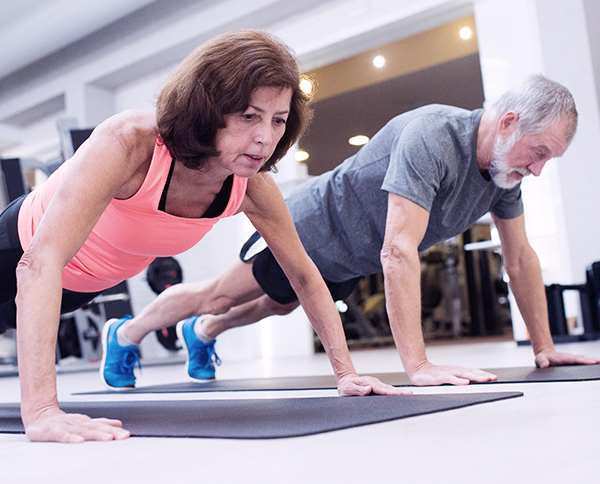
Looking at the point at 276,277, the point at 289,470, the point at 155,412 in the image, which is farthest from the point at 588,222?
the point at 289,470

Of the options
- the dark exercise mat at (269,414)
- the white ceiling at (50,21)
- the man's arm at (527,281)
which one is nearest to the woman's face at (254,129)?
the dark exercise mat at (269,414)

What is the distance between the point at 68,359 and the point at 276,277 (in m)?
4.65

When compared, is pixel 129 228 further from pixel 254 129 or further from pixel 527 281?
pixel 527 281

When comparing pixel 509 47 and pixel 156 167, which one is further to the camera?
pixel 509 47

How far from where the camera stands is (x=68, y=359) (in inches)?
239

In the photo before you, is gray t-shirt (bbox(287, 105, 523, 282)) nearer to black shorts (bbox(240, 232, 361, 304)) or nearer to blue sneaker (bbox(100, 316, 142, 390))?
black shorts (bbox(240, 232, 361, 304))

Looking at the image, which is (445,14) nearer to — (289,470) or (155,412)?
(155,412)

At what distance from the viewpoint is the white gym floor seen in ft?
2.14

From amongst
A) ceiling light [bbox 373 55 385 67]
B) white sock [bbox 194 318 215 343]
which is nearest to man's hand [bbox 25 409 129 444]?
white sock [bbox 194 318 215 343]

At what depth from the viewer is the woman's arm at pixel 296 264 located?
4.88 ft

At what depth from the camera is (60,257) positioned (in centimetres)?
109

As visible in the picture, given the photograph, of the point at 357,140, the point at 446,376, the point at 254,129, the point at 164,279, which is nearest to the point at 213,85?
the point at 254,129

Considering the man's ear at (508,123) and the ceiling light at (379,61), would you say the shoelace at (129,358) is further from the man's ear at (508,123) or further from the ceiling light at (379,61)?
the ceiling light at (379,61)

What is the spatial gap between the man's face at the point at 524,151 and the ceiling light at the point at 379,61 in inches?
151
